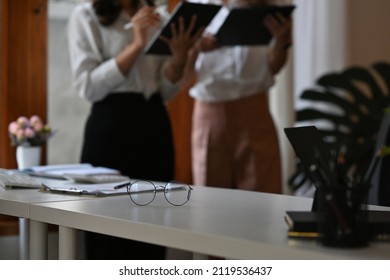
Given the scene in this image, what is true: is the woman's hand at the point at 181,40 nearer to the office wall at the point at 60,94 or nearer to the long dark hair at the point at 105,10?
the long dark hair at the point at 105,10

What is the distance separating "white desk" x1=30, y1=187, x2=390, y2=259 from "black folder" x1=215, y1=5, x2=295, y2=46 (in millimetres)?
1257

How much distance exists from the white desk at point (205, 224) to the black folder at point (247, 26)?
1.26m

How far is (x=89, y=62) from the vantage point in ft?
10.0

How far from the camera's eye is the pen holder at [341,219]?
4.15ft

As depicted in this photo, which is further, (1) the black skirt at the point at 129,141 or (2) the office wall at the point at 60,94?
(2) the office wall at the point at 60,94

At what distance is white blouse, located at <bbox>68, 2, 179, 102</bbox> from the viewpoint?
2992 millimetres

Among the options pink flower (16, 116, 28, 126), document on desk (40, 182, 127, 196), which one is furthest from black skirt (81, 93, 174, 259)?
document on desk (40, 182, 127, 196)

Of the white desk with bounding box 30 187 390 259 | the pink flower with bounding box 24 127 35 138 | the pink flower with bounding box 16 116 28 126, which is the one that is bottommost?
the white desk with bounding box 30 187 390 259

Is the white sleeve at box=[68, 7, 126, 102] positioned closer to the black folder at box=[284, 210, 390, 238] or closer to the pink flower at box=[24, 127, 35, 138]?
the pink flower at box=[24, 127, 35, 138]

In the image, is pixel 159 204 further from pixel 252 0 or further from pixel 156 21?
pixel 252 0

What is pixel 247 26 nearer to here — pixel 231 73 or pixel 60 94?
pixel 231 73

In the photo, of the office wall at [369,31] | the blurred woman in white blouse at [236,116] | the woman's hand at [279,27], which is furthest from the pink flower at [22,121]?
the office wall at [369,31]

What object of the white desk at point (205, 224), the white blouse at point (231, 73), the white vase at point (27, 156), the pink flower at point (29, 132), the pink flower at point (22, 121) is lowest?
the white vase at point (27, 156)

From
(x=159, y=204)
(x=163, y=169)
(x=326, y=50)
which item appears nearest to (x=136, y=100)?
(x=163, y=169)
